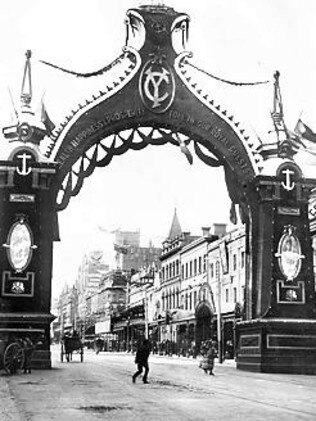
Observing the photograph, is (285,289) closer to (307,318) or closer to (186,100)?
(307,318)

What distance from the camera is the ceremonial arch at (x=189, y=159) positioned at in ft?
91.9

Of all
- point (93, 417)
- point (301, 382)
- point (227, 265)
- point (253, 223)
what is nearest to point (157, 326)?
point (227, 265)

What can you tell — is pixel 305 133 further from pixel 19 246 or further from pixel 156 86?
pixel 19 246

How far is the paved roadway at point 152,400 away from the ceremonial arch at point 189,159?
17.0ft

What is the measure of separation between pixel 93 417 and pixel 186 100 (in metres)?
19.7

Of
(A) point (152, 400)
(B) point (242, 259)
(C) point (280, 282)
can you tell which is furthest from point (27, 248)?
(B) point (242, 259)

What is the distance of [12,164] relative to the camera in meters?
28.1

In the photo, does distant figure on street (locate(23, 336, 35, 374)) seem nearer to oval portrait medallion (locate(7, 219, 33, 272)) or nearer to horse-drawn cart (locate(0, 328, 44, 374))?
horse-drawn cart (locate(0, 328, 44, 374))

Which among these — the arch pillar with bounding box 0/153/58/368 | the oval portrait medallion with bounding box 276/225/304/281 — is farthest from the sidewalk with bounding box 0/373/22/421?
the oval portrait medallion with bounding box 276/225/304/281

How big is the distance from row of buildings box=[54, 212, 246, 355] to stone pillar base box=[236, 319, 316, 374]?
51.9 ft

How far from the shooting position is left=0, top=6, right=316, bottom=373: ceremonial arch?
28.0 m

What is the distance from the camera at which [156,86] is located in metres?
30.1

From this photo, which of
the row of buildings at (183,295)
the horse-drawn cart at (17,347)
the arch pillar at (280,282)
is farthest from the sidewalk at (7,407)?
the row of buildings at (183,295)

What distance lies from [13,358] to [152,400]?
1041 centimetres
